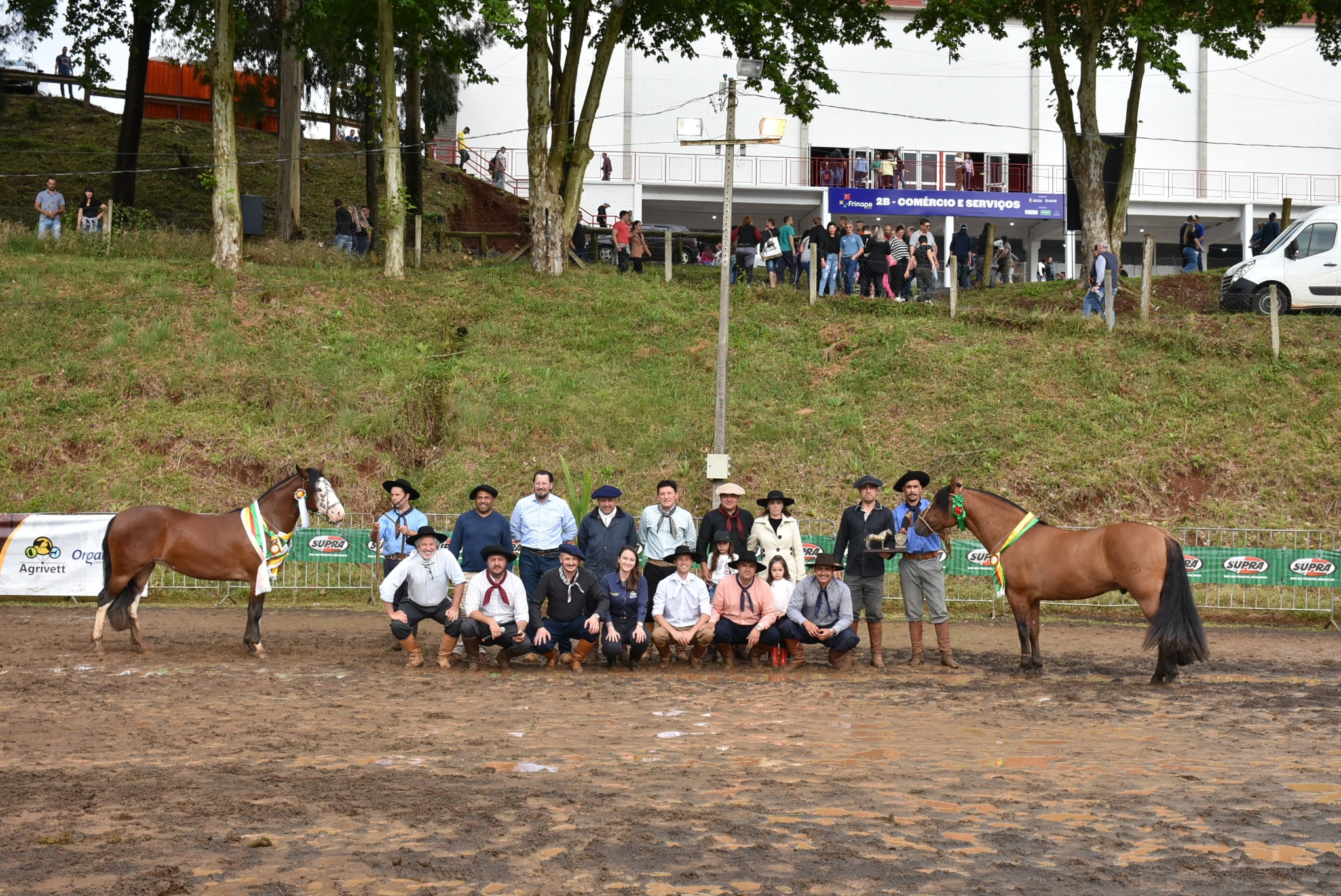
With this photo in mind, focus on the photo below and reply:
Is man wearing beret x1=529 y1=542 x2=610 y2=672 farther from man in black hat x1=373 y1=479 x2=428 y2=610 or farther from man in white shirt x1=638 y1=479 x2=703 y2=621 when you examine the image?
man in black hat x1=373 y1=479 x2=428 y2=610

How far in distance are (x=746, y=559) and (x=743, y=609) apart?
0.52 meters

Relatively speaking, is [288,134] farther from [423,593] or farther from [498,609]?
[498,609]

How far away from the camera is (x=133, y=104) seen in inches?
1264

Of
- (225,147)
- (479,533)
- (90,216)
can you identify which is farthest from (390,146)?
(479,533)

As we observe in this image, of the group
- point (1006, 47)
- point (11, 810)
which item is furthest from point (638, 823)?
point (1006, 47)

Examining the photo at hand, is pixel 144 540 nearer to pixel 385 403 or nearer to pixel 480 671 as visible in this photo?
pixel 480 671

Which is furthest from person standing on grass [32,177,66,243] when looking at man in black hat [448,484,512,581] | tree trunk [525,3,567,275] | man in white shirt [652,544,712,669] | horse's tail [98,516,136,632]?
man in white shirt [652,544,712,669]

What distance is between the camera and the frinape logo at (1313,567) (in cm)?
1645

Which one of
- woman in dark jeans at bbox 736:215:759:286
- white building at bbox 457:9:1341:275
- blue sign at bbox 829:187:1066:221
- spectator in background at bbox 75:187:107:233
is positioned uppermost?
white building at bbox 457:9:1341:275

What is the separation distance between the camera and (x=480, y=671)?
1208 cm

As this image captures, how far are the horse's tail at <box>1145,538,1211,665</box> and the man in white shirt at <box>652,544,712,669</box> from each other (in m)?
4.13

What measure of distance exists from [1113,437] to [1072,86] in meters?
27.9

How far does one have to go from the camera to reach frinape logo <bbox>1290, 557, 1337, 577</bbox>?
1645cm

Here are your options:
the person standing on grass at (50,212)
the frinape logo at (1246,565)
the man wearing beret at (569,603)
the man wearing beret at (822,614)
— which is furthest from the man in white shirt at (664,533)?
the person standing on grass at (50,212)
